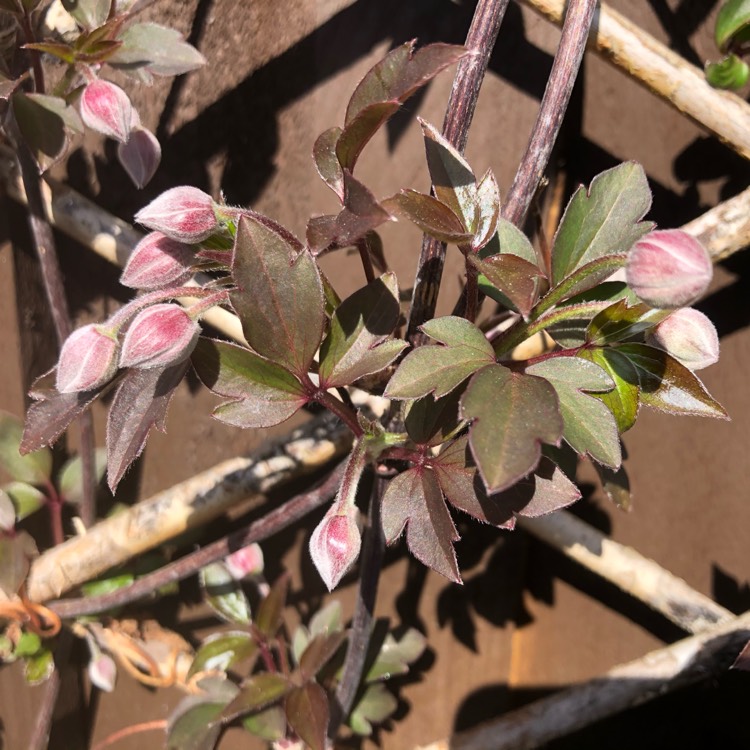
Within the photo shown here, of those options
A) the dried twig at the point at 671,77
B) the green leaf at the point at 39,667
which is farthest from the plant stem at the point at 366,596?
the dried twig at the point at 671,77

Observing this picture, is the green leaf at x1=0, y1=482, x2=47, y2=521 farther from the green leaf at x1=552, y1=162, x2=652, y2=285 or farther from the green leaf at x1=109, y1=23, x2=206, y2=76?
the green leaf at x1=552, y1=162, x2=652, y2=285

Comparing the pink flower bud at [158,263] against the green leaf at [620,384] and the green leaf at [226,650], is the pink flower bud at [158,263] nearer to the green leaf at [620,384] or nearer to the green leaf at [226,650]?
the green leaf at [620,384]

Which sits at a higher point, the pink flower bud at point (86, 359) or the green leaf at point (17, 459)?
the pink flower bud at point (86, 359)

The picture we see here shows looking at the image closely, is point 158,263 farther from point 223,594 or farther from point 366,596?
point 223,594

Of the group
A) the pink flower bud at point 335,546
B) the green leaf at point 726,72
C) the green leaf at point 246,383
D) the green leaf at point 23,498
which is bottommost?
the green leaf at point 23,498

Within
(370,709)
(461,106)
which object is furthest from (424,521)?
(370,709)

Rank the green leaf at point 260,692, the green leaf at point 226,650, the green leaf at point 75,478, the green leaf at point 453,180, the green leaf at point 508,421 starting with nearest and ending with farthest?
the green leaf at point 508,421
the green leaf at point 453,180
the green leaf at point 260,692
the green leaf at point 226,650
the green leaf at point 75,478

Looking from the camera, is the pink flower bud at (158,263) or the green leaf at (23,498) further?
the green leaf at (23,498)
